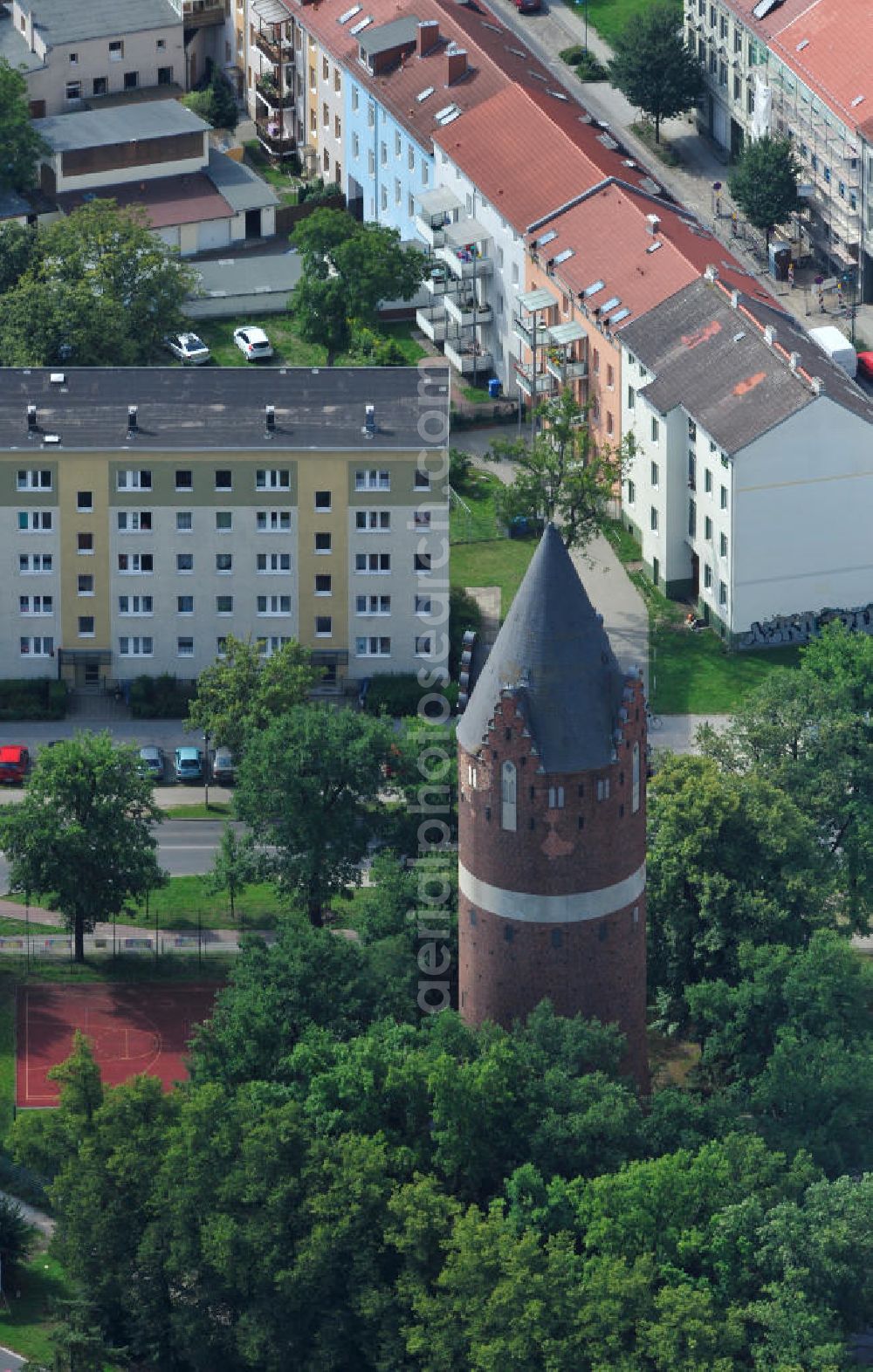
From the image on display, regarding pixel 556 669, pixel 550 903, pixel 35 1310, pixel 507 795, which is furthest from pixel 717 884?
pixel 35 1310

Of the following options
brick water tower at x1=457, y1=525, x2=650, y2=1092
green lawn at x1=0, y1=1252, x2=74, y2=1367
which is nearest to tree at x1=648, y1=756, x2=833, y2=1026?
brick water tower at x1=457, y1=525, x2=650, y2=1092

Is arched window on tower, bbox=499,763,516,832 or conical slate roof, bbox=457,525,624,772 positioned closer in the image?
conical slate roof, bbox=457,525,624,772

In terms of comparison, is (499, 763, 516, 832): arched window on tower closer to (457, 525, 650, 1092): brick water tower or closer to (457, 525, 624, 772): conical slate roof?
(457, 525, 650, 1092): brick water tower

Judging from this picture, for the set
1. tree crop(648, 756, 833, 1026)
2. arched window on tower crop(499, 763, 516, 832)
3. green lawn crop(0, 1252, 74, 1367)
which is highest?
arched window on tower crop(499, 763, 516, 832)

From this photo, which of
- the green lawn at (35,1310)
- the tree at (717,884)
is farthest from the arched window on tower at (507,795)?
the green lawn at (35,1310)

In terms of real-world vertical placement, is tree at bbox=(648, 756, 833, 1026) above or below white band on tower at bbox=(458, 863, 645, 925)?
below

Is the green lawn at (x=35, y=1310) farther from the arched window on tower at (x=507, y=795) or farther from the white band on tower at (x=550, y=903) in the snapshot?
the arched window on tower at (x=507, y=795)

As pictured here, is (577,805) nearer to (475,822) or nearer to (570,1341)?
(475,822)
